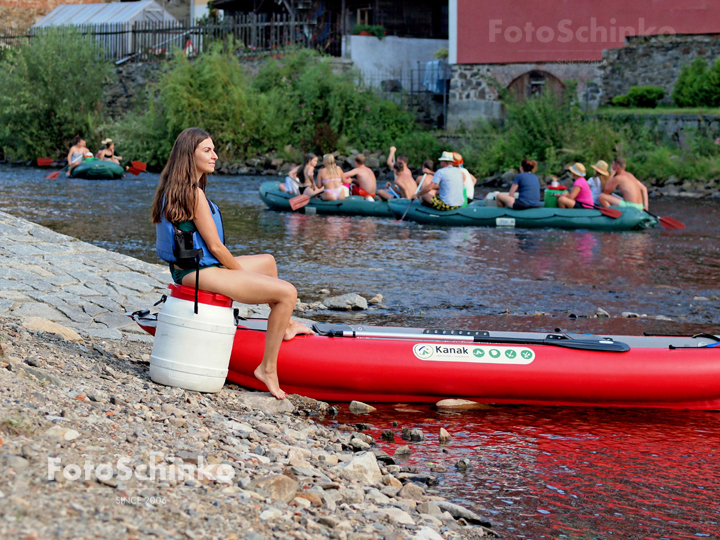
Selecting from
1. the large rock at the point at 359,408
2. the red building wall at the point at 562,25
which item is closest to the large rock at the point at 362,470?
the large rock at the point at 359,408

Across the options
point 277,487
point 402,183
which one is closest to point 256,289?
point 277,487

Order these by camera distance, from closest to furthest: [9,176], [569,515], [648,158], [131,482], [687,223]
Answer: [131,482] < [569,515] < [687,223] < [648,158] < [9,176]

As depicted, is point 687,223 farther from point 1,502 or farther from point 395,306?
point 1,502

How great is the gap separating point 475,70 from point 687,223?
41.4 feet

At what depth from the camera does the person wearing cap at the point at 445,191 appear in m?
14.8

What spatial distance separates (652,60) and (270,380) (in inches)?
819

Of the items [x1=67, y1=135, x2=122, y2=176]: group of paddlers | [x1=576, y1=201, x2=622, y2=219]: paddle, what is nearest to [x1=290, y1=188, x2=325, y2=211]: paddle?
[x1=576, y1=201, x2=622, y2=219]: paddle

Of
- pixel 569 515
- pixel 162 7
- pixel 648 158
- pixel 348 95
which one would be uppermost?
pixel 162 7

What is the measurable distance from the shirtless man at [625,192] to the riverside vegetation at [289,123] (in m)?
6.27

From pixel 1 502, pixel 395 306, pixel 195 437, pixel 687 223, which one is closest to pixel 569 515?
pixel 195 437

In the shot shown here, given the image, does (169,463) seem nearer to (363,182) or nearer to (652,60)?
(363,182)

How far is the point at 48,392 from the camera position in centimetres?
407

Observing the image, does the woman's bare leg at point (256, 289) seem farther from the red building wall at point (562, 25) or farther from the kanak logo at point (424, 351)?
the red building wall at point (562, 25)

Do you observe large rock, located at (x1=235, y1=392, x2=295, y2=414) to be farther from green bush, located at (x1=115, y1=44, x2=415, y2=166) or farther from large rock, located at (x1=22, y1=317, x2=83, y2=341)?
green bush, located at (x1=115, y1=44, x2=415, y2=166)
